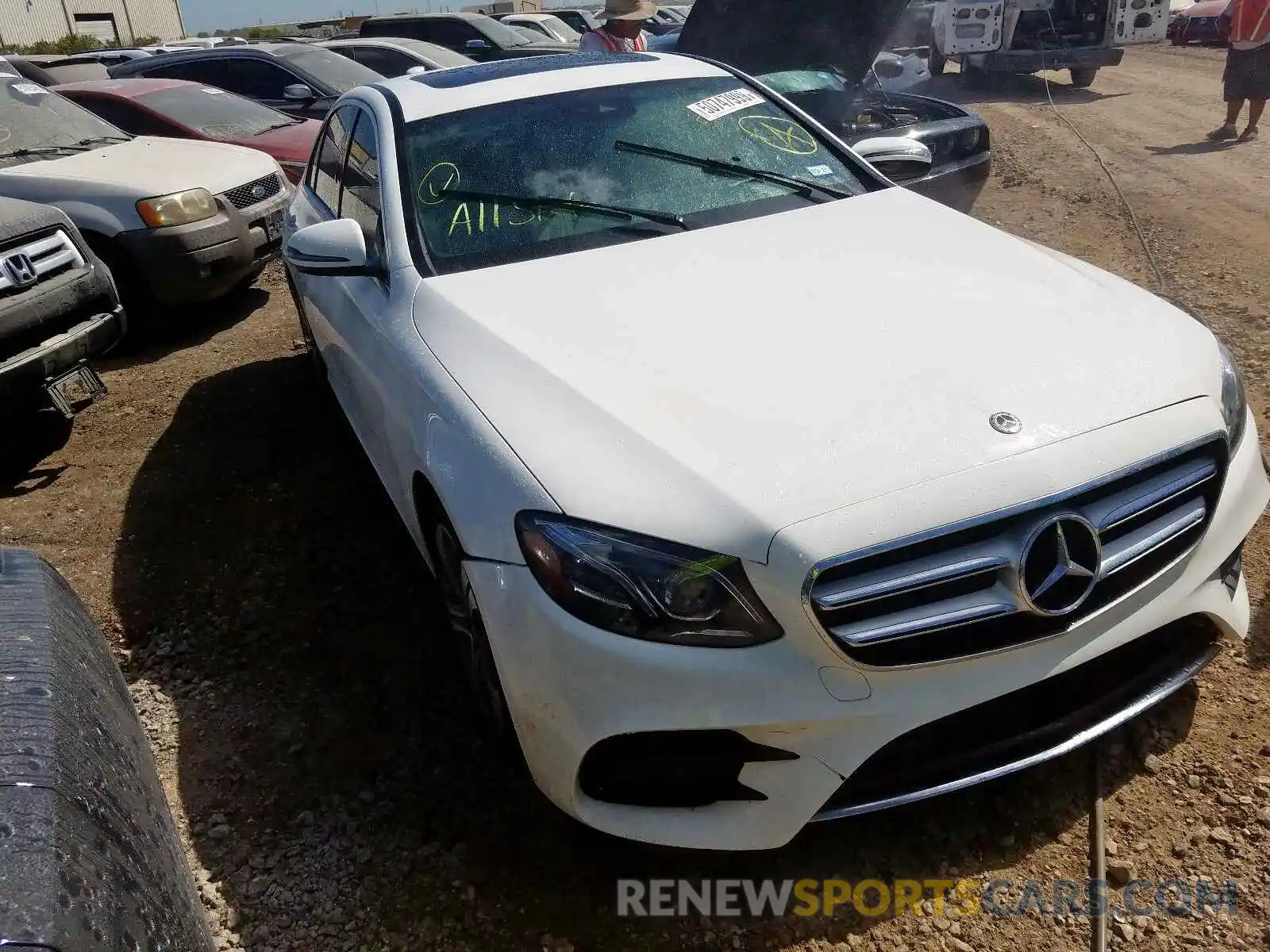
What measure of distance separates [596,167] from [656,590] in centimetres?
181

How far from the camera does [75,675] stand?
1649 mm

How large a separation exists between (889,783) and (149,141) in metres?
6.85

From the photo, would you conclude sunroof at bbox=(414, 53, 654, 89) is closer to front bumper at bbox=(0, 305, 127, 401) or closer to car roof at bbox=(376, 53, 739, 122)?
car roof at bbox=(376, 53, 739, 122)

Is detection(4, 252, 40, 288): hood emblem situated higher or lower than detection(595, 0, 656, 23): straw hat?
lower

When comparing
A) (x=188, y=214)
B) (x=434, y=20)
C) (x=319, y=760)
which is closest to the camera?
(x=319, y=760)

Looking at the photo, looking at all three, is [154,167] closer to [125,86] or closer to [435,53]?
[125,86]

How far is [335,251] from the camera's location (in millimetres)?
2889

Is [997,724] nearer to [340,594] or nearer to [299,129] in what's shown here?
[340,594]

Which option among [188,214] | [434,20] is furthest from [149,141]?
[434,20]

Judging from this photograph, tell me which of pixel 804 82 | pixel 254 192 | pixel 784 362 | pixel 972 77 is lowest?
pixel 972 77

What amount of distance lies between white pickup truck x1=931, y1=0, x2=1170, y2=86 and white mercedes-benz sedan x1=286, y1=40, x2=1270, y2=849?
43.3 feet

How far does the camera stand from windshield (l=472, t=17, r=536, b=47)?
1517 cm

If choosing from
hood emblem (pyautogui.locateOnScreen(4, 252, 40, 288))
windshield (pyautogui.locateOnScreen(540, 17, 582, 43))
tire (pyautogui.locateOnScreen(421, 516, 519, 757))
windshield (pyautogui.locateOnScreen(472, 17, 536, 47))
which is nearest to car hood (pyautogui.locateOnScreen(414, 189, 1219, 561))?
tire (pyautogui.locateOnScreen(421, 516, 519, 757))

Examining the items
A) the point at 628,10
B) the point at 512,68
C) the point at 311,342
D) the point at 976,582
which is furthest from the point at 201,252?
the point at 976,582
